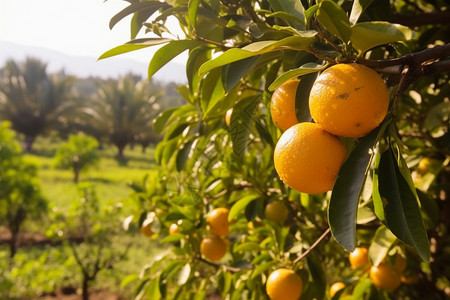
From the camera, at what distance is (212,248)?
1.18 m

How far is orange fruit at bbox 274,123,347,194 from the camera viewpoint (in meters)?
0.51

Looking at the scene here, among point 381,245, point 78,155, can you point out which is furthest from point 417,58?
point 78,155

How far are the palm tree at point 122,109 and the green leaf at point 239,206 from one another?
13.7 metres

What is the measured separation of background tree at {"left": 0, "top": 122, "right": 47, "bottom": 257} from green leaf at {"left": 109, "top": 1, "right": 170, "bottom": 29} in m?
3.40

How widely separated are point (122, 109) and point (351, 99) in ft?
47.8

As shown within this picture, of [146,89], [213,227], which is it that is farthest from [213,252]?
[146,89]

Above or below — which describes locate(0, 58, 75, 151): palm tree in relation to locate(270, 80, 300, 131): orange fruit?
below

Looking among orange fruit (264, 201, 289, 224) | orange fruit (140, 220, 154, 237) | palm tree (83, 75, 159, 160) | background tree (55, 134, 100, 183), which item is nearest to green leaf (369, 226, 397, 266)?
orange fruit (264, 201, 289, 224)

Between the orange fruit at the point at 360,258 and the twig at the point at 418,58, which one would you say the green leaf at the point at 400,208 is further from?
the orange fruit at the point at 360,258

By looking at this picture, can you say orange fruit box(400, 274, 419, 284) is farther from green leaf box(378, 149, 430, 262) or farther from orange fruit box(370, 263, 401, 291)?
green leaf box(378, 149, 430, 262)

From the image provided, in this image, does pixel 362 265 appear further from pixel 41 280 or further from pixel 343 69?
pixel 41 280

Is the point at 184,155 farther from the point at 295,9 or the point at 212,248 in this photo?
the point at 295,9

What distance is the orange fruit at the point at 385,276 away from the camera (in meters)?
0.95

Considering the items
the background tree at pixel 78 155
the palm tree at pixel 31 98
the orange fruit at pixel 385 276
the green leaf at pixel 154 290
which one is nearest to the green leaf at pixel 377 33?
the orange fruit at pixel 385 276
